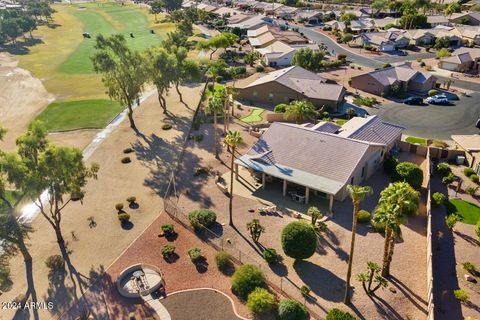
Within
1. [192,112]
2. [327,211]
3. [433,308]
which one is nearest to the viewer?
[433,308]

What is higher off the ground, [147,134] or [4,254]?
[4,254]

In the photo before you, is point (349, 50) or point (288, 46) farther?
point (349, 50)

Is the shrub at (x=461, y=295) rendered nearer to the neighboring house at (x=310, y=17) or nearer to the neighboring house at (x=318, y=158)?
the neighboring house at (x=318, y=158)

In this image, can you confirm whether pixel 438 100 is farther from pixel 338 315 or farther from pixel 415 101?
pixel 338 315

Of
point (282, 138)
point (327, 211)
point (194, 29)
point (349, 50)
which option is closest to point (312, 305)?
point (327, 211)

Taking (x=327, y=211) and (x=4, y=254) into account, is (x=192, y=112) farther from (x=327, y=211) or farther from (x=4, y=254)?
(x=4, y=254)

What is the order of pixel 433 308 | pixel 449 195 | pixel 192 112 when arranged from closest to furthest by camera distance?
1. pixel 433 308
2. pixel 449 195
3. pixel 192 112

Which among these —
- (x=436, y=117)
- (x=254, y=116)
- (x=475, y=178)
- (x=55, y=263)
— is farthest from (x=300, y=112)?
(x=55, y=263)
